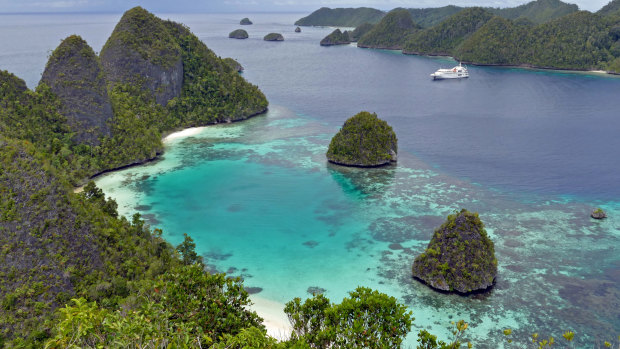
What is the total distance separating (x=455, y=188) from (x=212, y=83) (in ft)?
218

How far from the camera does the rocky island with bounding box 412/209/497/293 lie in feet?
130

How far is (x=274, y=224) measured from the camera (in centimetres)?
5512

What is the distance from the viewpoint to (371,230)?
173 ft

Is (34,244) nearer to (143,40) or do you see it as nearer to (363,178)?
(363,178)

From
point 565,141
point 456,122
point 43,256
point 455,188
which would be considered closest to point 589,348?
point 455,188

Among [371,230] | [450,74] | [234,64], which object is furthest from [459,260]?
[234,64]

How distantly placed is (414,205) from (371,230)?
32.1 feet

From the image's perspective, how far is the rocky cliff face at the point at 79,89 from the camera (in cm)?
7181

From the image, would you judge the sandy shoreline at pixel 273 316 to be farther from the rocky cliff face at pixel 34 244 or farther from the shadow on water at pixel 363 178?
the shadow on water at pixel 363 178

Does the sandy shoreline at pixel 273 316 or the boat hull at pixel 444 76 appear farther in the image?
the boat hull at pixel 444 76

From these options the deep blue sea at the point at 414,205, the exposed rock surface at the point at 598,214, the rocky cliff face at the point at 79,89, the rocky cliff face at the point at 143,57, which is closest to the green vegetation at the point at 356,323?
the deep blue sea at the point at 414,205

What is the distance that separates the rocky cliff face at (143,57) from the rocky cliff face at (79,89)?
60.6ft

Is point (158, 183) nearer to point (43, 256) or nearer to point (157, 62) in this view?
point (43, 256)

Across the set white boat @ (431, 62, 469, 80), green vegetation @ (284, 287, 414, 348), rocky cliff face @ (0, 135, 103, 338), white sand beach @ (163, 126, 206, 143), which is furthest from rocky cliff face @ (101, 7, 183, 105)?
white boat @ (431, 62, 469, 80)
